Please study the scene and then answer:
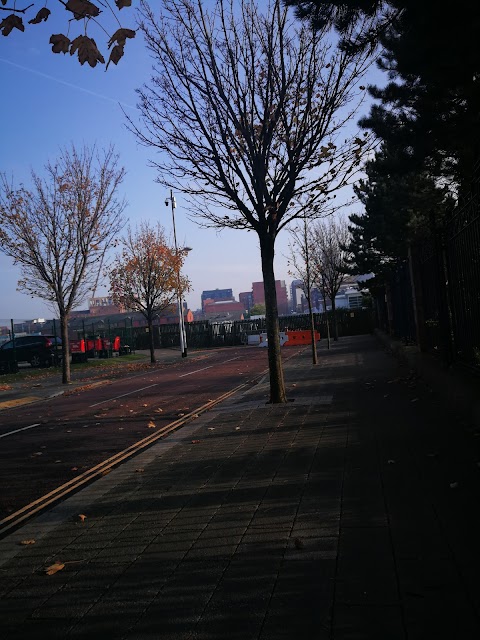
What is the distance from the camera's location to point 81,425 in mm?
11969

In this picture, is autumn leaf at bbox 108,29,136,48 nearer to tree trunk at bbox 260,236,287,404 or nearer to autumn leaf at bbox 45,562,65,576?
autumn leaf at bbox 45,562,65,576

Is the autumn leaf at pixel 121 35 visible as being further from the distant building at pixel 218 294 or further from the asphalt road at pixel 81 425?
the distant building at pixel 218 294

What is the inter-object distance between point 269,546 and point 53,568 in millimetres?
1470

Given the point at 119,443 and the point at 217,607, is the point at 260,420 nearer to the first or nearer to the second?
the point at 119,443

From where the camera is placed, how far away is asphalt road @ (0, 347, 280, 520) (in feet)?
25.0

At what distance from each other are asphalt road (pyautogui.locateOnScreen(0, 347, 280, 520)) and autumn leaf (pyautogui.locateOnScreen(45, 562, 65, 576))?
1929mm

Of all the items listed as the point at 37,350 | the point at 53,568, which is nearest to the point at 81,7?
the point at 53,568

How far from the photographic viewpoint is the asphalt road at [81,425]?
7609mm

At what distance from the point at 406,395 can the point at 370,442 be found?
3984mm

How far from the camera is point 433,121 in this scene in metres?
9.37

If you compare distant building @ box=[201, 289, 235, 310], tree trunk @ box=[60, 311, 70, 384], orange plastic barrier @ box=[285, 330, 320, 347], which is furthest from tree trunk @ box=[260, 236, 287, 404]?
distant building @ box=[201, 289, 235, 310]

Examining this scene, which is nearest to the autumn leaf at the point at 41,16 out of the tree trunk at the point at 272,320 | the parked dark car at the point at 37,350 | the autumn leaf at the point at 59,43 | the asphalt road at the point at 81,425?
the autumn leaf at the point at 59,43

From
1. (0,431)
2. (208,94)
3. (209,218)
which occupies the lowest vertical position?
(0,431)

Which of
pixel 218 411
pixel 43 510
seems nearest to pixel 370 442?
pixel 43 510
